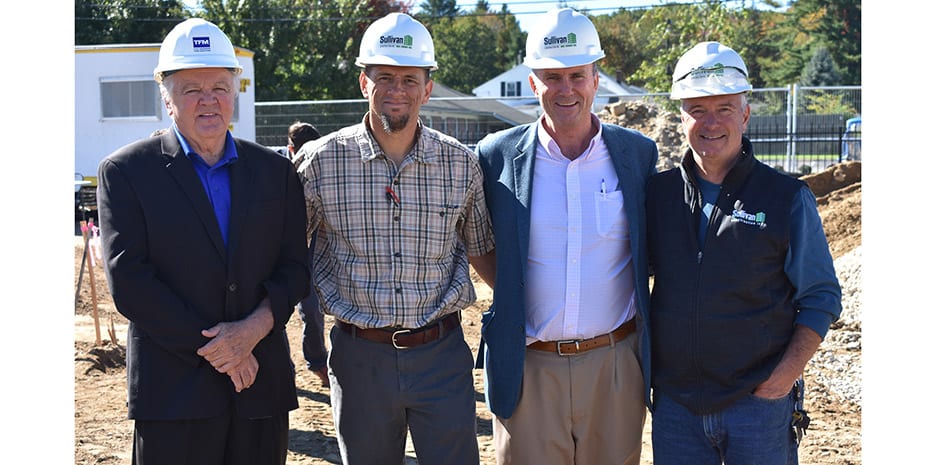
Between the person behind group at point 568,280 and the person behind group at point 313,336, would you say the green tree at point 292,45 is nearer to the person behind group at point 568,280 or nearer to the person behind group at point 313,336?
the person behind group at point 313,336

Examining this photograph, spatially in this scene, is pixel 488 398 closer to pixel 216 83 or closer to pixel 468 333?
pixel 216 83

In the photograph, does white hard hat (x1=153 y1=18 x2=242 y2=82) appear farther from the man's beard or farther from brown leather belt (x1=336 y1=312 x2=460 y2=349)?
brown leather belt (x1=336 y1=312 x2=460 y2=349)

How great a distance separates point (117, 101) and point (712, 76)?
20.0m

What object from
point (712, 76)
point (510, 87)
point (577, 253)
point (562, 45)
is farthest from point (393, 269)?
point (510, 87)

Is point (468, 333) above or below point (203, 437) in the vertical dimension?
below

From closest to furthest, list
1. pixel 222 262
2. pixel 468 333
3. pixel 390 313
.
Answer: pixel 222 262 < pixel 390 313 < pixel 468 333

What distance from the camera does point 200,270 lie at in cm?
372

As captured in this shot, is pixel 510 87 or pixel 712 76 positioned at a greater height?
pixel 510 87

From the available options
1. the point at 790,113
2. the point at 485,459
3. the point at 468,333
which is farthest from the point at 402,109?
the point at 790,113

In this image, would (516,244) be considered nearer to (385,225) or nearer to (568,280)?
(568,280)

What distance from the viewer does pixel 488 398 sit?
4.48 metres

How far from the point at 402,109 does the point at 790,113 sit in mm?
20467

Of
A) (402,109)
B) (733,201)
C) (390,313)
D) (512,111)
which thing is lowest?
(390,313)

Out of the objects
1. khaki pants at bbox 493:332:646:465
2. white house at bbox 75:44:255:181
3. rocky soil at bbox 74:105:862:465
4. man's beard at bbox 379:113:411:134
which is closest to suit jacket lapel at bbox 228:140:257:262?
man's beard at bbox 379:113:411:134
